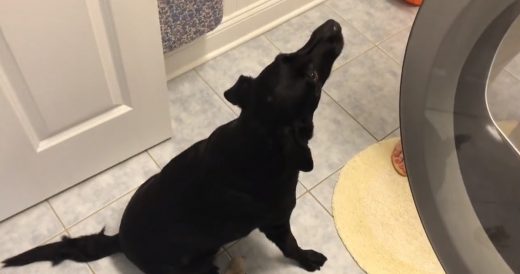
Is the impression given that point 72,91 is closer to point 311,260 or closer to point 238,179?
point 238,179

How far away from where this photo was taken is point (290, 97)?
96cm

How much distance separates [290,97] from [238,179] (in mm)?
207

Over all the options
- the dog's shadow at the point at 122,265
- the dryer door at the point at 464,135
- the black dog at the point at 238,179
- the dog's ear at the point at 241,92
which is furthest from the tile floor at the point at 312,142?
the dryer door at the point at 464,135

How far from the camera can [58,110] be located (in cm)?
126

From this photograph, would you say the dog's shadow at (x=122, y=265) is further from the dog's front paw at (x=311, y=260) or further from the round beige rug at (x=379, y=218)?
the round beige rug at (x=379, y=218)

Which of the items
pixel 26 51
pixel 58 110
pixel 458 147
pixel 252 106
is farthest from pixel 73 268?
pixel 458 147

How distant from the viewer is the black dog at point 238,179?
0.97 metres

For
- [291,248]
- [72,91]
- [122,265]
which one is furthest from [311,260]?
[72,91]

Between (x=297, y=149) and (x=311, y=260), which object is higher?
(x=297, y=149)

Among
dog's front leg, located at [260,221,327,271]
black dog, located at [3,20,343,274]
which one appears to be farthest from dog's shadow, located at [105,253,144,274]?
dog's front leg, located at [260,221,327,271]

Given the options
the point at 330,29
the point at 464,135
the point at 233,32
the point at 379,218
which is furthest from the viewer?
the point at 233,32

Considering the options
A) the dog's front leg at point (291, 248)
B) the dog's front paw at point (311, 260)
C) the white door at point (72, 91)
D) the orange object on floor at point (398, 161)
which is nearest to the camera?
the white door at point (72, 91)

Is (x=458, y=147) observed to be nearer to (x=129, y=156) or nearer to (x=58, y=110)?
(x=58, y=110)

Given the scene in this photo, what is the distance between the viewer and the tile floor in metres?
1.42
